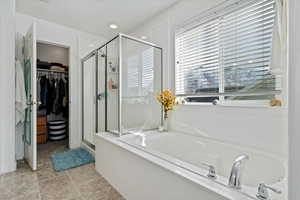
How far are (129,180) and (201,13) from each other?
2029mm

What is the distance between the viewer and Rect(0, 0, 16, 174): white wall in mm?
1991

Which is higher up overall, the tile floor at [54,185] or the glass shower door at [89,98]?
the glass shower door at [89,98]

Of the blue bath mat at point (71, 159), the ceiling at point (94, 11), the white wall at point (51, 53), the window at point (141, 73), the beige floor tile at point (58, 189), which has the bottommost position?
the beige floor tile at point (58, 189)

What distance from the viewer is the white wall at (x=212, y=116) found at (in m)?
1.29

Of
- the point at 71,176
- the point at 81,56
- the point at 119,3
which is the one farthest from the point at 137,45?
the point at 71,176

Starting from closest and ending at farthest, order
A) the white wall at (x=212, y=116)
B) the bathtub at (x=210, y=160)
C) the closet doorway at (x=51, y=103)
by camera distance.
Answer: the bathtub at (x=210, y=160), the white wall at (x=212, y=116), the closet doorway at (x=51, y=103)

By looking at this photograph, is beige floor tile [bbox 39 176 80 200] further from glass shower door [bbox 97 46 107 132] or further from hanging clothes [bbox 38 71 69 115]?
hanging clothes [bbox 38 71 69 115]

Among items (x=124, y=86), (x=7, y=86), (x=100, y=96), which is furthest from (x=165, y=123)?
(x=7, y=86)

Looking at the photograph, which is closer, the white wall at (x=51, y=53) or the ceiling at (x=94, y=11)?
the ceiling at (x=94, y=11)

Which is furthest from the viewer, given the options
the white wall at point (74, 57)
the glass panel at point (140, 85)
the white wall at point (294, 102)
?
the white wall at point (74, 57)

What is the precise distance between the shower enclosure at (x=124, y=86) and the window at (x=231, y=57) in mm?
479

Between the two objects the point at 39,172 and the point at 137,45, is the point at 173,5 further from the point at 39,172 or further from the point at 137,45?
the point at 39,172

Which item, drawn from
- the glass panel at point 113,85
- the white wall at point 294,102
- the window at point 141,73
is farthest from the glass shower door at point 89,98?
the white wall at point 294,102

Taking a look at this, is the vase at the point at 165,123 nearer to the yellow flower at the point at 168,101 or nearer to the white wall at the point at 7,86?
the yellow flower at the point at 168,101
